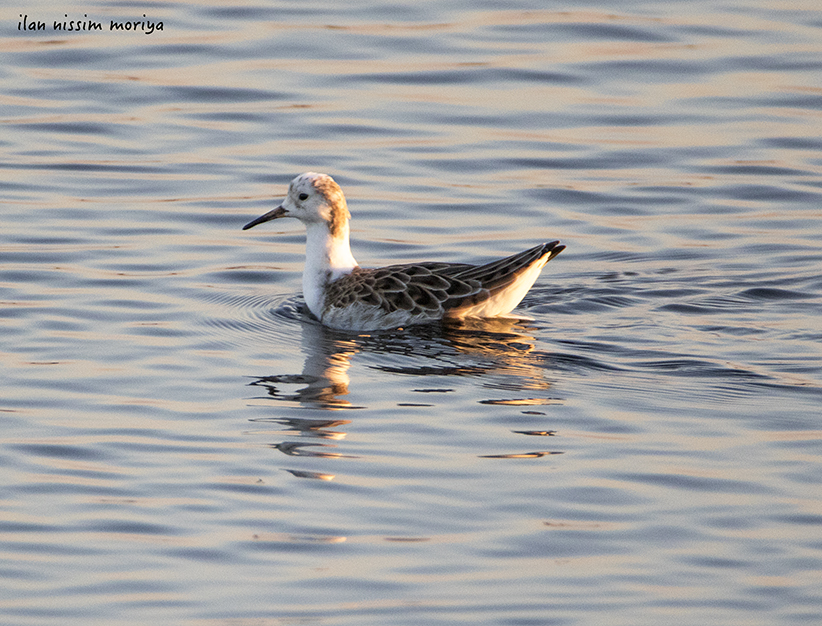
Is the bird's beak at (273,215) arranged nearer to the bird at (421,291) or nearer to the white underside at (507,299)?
the bird at (421,291)

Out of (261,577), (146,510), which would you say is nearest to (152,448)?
A: (146,510)

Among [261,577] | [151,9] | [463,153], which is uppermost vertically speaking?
[151,9]

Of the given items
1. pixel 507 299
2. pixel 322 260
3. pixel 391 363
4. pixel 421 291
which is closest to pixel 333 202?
pixel 322 260

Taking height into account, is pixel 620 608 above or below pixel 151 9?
below

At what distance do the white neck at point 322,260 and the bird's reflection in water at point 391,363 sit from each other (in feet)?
1.13

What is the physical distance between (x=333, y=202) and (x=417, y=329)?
4.91 feet

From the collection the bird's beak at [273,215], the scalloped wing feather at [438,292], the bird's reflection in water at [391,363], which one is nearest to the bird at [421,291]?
the scalloped wing feather at [438,292]

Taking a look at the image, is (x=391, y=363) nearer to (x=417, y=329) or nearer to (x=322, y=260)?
(x=417, y=329)

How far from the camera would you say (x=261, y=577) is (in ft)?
22.8

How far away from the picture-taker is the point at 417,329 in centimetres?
1161

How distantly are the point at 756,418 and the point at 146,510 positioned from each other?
160 inches

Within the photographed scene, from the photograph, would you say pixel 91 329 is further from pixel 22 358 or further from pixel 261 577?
pixel 261 577

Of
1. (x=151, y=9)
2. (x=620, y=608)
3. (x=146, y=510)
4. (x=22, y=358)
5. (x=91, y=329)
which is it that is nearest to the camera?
(x=620, y=608)

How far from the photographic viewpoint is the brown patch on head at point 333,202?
12.2 m
